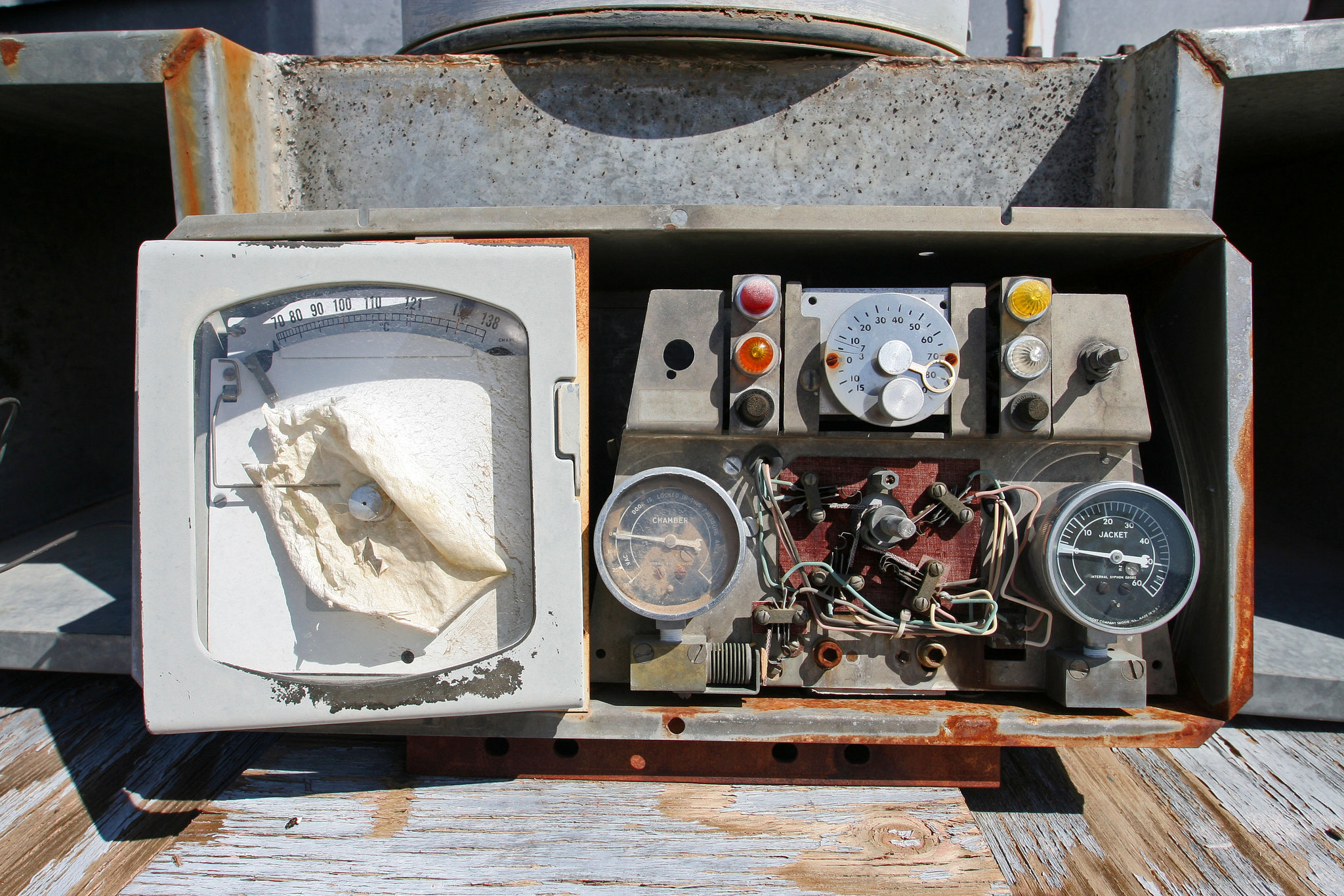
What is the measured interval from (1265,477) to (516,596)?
2.79 m

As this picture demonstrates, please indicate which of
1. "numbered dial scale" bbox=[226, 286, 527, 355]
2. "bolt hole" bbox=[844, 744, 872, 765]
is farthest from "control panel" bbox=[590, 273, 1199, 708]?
"numbered dial scale" bbox=[226, 286, 527, 355]

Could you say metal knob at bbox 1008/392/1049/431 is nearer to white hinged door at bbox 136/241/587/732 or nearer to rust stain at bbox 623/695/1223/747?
rust stain at bbox 623/695/1223/747

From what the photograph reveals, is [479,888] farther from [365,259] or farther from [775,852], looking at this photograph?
[365,259]

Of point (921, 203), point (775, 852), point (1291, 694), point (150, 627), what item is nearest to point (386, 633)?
point (150, 627)

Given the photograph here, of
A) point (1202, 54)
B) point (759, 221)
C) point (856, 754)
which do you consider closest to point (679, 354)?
point (759, 221)

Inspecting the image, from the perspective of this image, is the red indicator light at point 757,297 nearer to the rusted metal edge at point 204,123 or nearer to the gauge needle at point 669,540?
the gauge needle at point 669,540

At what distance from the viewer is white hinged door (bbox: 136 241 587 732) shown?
1.19 metres

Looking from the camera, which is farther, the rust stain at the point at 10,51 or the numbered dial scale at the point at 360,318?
the rust stain at the point at 10,51

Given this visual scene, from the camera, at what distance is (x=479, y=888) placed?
1.16 m

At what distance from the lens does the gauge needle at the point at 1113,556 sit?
1350 millimetres

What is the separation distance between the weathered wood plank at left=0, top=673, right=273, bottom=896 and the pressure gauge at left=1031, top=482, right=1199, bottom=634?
1.91m

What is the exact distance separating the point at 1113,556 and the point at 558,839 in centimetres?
121

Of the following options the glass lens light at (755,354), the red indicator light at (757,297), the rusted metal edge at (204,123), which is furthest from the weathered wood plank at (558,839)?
the rusted metal edge at (204,123)

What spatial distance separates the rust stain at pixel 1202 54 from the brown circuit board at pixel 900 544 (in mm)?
1007
